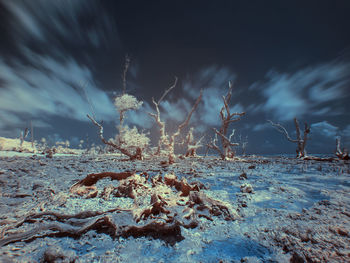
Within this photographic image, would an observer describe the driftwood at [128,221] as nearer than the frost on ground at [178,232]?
No

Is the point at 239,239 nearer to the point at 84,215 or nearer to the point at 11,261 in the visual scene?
the point at 84,215

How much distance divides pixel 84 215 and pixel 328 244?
8.78 ft

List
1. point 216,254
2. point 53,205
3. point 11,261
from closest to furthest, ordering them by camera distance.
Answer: point 11,261 → point 216,254 → point 53,205

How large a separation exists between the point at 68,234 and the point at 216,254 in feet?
5.12

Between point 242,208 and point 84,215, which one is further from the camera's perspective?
point 242,208

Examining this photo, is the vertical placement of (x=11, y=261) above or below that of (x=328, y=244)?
below

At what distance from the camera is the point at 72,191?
271 centimetres

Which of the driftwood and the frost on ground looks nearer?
the frost on ground

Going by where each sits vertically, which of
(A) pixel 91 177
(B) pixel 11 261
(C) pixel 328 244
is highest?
(A) pixel 91 177

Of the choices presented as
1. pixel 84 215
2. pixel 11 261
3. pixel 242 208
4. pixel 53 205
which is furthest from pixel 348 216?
pixel 53 205

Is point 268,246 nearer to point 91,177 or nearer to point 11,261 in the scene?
point 11,261

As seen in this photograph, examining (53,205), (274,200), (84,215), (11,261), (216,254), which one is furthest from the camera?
(274,200)

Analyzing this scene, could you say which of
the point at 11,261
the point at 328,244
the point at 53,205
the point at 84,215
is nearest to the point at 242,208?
the point at 328,244

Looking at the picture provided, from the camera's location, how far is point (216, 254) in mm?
1282
